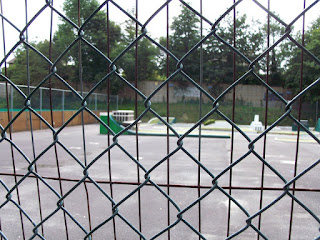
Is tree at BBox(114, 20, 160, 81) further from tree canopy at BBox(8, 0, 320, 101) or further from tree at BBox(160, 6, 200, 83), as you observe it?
tree at BBox(160, 6, 200, 83)

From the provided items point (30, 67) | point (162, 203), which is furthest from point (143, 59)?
point (162, 203)

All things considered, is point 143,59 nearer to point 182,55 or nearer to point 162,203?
point 182,55

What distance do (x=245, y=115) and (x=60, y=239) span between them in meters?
18.7

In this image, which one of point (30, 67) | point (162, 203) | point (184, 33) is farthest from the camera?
point (184, 33)

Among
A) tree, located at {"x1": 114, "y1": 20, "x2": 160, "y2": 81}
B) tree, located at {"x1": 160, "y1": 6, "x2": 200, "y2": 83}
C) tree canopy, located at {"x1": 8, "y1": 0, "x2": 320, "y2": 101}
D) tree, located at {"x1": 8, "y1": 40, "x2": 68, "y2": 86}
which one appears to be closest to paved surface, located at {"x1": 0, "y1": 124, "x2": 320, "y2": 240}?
tree, located at {"x1": 8, "y1": 40, "x2": 68, "y2": 86}

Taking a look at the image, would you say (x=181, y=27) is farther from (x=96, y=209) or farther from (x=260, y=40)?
(x=96, y=209)

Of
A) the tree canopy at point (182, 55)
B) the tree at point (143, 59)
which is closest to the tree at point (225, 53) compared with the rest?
the tree canopy at point (182, 55)

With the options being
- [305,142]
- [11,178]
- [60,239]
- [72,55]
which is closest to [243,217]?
[60,239]

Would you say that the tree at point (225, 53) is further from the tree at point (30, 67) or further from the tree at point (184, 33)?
the tree at point (30, 67)

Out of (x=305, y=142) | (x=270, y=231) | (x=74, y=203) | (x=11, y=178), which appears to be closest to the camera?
(x=270, y=231)

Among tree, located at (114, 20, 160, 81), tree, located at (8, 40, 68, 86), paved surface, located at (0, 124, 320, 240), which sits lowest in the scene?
paved surface, located at (0, 124, 320, 240)

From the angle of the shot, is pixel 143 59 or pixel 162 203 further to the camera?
pixel 143 59

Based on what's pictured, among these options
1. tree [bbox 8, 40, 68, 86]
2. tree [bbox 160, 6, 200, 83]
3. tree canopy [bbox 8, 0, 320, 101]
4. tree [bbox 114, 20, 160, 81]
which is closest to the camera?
tree [bbox 8, 40, 68, 86]

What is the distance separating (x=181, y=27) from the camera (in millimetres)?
16938
